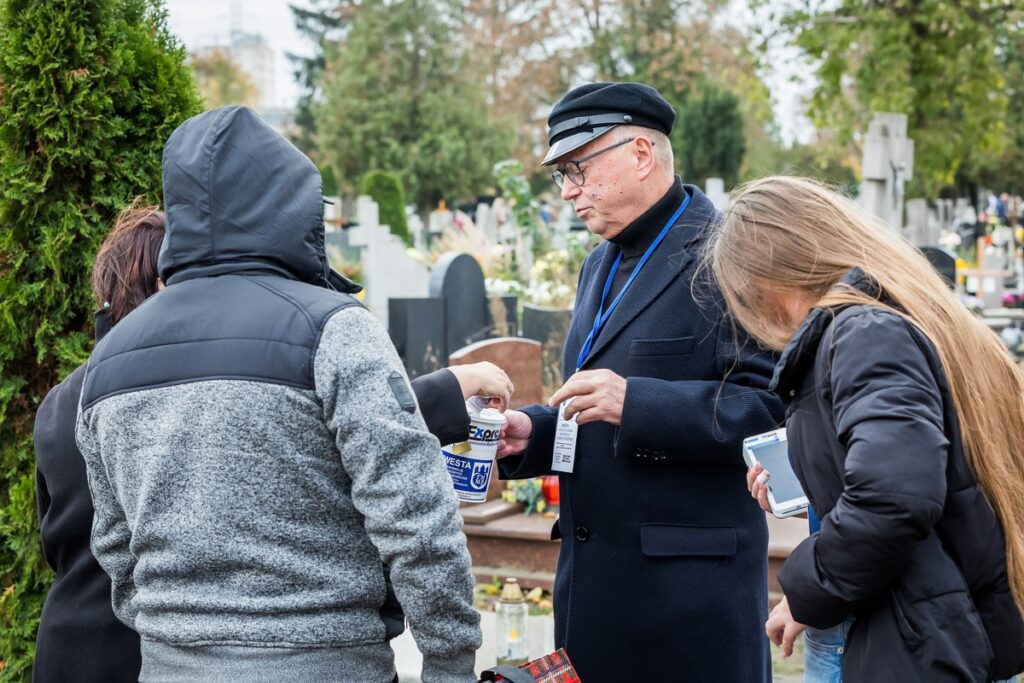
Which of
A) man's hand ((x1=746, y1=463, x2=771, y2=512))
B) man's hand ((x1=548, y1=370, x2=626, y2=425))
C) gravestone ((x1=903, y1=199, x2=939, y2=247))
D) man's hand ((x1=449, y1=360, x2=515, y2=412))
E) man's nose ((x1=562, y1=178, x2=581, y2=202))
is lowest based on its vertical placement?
gravestone ((x1=903, y1=199, x2=939, y2=247))

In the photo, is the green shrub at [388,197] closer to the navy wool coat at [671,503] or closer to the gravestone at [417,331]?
the gravestone at [417,331]

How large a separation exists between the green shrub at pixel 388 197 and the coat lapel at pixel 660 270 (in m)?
20.8

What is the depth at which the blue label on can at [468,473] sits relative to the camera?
2406mm

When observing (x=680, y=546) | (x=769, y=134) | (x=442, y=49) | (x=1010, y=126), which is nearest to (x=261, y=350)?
(x=680, y=546)

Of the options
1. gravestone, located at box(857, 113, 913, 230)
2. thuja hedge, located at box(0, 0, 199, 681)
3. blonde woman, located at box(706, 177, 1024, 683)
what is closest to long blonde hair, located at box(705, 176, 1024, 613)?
blonde woman, located at box(706, 177, 1024, 683)

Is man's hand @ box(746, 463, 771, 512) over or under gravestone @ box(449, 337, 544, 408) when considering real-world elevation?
over

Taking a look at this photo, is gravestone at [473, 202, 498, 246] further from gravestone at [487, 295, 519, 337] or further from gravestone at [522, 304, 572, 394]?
gravestone at [522, 304, 572, 394]

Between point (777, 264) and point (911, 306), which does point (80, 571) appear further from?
point (911, 306)

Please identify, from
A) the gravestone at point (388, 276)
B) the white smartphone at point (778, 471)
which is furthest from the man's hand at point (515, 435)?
the gravestone at point (388, 276)

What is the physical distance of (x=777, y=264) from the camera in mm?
2045

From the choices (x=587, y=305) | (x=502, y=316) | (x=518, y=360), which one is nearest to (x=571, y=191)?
(x=587, y=305)

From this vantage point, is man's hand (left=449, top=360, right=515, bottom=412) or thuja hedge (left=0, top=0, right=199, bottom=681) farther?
thuja hedge (left=0, top=0, right=199, bottom=681)

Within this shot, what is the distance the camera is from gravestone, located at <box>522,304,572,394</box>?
802 cm

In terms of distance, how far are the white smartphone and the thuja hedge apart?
205 cm
